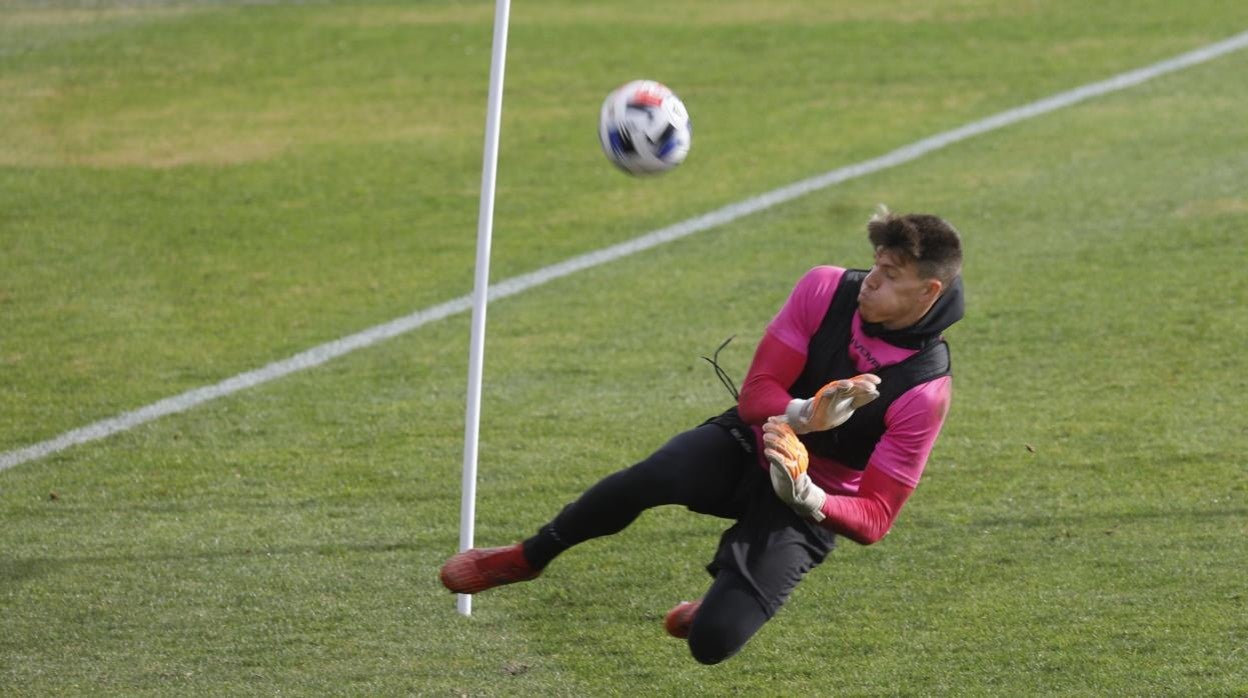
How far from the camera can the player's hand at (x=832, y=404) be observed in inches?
224

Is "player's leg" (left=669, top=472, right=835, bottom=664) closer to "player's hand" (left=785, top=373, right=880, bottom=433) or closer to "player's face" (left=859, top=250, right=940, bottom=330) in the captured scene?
"player's hand" (left=785, top=373, right=880, bottom=433)

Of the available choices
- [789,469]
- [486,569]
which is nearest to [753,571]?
[789,469]

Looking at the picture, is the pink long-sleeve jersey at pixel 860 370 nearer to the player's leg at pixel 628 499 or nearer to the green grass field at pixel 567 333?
the player's leg at pixel 628 499

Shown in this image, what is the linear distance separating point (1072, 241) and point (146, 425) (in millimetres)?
6891

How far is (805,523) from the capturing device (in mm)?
6422

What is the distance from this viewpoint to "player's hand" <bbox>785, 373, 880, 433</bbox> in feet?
18.7

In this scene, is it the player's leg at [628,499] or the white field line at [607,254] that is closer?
the player's leg at [628,499]

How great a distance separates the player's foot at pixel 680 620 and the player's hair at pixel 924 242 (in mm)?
1664

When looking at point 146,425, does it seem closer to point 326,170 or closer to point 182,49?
point 326,170

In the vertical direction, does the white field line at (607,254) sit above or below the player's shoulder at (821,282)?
below

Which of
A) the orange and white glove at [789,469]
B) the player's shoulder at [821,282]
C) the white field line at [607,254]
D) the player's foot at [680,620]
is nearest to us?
the orange and white glove at [789,469]

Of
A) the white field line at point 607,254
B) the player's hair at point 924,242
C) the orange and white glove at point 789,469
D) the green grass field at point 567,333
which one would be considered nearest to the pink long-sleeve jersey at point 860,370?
the orange and white glove at point 789,469

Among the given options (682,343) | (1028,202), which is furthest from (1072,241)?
(682,343)

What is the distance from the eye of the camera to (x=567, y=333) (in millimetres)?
11156
